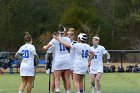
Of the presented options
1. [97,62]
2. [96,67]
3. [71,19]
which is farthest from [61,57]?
[71,19]

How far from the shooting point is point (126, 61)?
47438 mm

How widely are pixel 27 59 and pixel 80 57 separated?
5.25 feet

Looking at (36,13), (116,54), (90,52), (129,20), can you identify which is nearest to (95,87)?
(90,52)

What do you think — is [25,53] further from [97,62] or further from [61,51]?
[97,62]

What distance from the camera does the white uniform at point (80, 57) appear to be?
1669 cm

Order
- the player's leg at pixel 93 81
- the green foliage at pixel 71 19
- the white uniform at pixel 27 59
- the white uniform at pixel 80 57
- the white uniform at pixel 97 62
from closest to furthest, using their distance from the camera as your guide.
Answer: the white uniform at pixel 80 57
the white uniform at pixel 27 59
the player's leg at pixel 93 81
the white uniform at pixel 97 62
the green foliage at pixel 71 19

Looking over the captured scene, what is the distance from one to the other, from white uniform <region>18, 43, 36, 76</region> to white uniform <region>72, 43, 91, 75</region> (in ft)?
4.23

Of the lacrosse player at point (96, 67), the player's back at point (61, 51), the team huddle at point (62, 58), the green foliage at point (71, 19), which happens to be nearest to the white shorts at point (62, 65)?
the team huddle at point (62, 58)

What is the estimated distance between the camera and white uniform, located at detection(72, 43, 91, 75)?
16.7m

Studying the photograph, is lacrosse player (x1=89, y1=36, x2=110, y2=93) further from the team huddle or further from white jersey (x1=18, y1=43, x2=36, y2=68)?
white jersey (x1=18, y1=43, x2=36, y2=68)

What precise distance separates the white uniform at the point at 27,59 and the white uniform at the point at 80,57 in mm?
1290

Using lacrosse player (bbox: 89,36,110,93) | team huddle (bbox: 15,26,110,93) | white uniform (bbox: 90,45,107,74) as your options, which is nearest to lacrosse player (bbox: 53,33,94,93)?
team huddle (bbox: 15,26,110,93)

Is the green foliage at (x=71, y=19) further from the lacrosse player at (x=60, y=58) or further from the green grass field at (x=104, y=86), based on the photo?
the lacrosse player at (x=60, y=58)

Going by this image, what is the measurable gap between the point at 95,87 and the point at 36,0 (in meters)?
48.9
